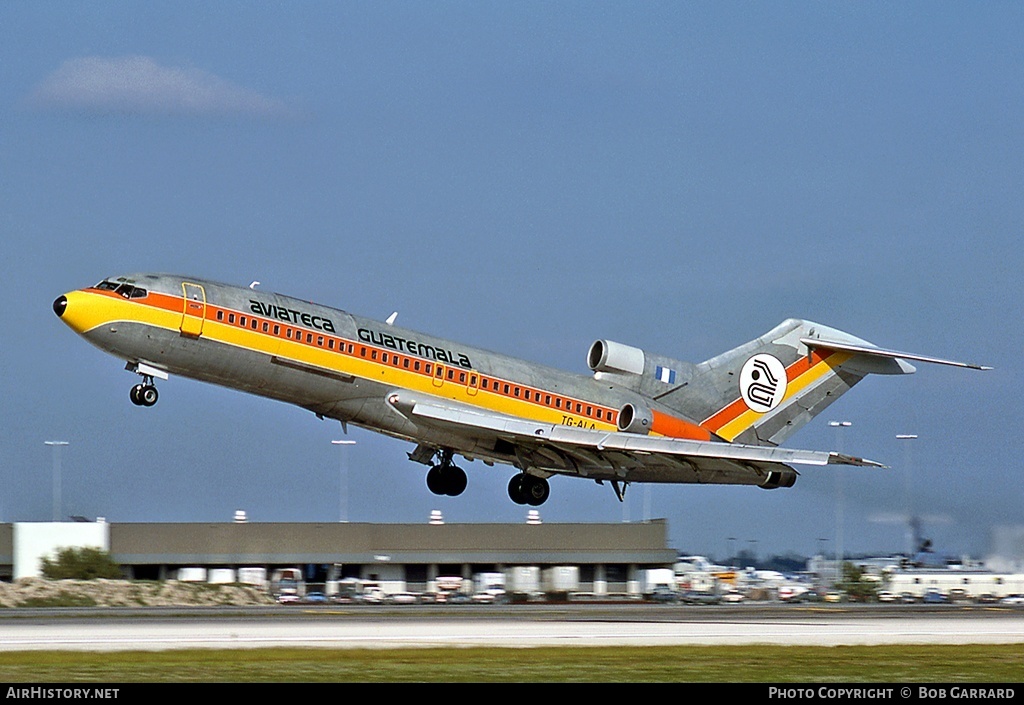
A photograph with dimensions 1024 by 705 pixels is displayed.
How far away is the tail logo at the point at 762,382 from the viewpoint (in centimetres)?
5253

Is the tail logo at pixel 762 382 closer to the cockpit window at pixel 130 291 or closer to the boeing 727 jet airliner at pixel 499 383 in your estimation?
the boeing 727 jet airliner at pixel 499 383

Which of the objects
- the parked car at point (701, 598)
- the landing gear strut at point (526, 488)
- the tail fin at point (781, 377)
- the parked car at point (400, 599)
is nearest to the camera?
the landing gear strut at point (526, 488)

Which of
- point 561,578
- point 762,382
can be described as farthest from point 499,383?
point 561,578

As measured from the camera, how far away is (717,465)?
49.0 meters

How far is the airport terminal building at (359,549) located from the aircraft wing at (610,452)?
29045mm

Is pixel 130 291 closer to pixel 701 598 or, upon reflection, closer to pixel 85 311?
pixel 85 311

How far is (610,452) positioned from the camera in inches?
1861

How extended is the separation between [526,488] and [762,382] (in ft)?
32.2

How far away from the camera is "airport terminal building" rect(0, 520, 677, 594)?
78312 millimetres

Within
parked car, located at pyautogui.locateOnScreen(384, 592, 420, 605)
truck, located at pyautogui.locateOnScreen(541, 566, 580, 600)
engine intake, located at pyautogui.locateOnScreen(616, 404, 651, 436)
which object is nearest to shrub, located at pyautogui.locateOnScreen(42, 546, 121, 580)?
parked car, located at pyautogui.locateOnScreen(384, 592, 420, 605)

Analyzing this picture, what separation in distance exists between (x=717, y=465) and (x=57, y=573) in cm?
3825

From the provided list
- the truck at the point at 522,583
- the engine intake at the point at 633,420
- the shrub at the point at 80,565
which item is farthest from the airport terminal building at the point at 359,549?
the engine intake at the point at 633,420

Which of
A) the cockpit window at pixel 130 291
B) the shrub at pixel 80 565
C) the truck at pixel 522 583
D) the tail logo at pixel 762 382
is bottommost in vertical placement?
the truck at pixel 522 583
